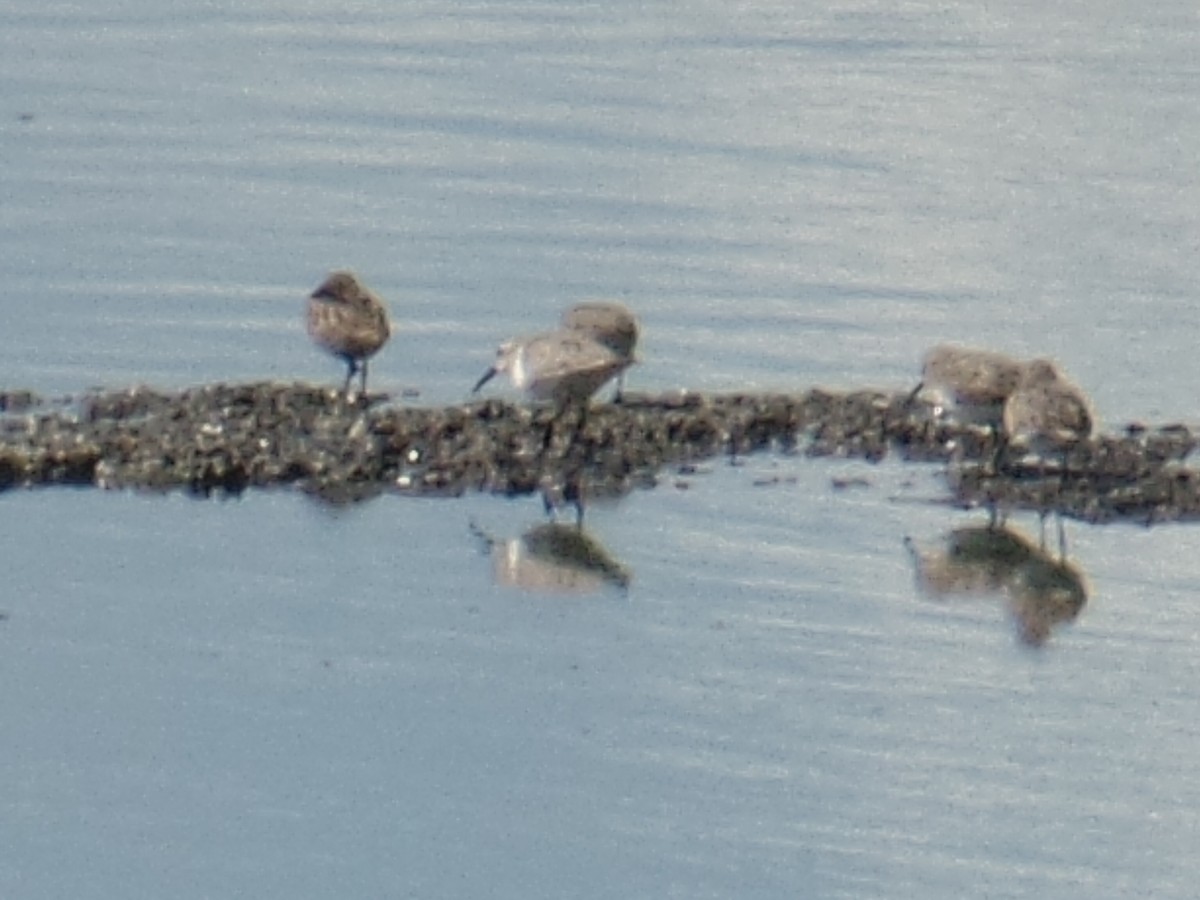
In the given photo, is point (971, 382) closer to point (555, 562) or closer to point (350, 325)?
point (555, 562)

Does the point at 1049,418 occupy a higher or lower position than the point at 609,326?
lower

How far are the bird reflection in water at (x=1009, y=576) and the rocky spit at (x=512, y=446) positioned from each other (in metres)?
0.45

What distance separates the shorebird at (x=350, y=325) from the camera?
13.3m

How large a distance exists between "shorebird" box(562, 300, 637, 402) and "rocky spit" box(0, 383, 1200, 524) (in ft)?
0.77

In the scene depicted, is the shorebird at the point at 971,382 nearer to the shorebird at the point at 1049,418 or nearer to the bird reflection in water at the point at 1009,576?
the shorebird at the point at 1049,418

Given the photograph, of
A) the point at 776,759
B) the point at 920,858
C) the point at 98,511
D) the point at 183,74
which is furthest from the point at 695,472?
the point at 183,74

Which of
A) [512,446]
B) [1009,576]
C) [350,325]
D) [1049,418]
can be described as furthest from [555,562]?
[350,325]

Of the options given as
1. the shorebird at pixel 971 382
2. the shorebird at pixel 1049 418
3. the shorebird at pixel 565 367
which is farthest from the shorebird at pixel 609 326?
the shorebird at pixel 1049 418

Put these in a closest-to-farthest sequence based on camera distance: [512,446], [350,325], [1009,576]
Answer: [1009,576] < [512,446] < [350,325]

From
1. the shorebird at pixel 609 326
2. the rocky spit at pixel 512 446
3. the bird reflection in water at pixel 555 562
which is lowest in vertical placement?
the bird reflection in water at pixel 555 562

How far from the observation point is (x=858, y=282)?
606 inches

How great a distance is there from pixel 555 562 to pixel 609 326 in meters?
1.84

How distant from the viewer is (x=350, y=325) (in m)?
13.3

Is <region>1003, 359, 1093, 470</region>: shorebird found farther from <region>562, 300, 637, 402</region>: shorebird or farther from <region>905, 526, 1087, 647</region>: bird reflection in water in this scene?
<region>562, 300, 637, 402</region>: shorebird
